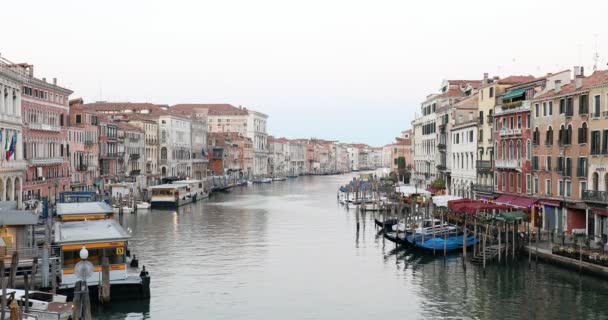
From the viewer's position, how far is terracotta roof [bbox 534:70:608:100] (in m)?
29.2

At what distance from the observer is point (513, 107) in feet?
123

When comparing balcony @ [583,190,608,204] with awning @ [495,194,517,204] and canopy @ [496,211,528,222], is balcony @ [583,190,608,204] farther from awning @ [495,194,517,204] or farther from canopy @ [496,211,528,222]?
awning @ [495,194,517,204]

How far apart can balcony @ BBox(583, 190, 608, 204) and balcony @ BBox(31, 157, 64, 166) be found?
32.9 m

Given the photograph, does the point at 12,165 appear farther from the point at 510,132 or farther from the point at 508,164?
the point at 510,132

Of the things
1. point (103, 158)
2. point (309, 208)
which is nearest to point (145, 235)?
point (309, 208)

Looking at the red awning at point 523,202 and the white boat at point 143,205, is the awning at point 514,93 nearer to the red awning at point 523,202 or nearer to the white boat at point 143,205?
the red awning at point 523,202

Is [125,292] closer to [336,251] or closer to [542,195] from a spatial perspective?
[336,251]

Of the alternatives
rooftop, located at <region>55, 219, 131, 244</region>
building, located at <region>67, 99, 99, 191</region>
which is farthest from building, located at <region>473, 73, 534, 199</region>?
building, located at <region>67, 99, 99, 191</region>

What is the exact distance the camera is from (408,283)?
26.1 m

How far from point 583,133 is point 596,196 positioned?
3.01 metres

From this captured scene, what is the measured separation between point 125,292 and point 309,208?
131 ft

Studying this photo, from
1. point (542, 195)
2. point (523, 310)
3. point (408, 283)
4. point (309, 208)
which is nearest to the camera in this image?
point (523, 310)

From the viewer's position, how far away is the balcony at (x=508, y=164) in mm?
36641

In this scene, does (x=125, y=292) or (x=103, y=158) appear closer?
(x=125, y=292)
